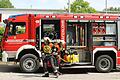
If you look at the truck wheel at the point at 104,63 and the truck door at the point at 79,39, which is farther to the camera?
the truck door at the point at 79,39

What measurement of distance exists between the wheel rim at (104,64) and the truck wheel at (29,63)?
9.90ft

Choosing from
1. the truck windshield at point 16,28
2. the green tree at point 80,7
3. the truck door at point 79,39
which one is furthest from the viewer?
Result: the green tree at point 80,7

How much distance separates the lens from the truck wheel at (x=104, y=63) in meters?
16.8

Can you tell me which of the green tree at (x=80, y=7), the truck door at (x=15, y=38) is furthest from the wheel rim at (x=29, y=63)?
the green tree at (x=80, y=7)

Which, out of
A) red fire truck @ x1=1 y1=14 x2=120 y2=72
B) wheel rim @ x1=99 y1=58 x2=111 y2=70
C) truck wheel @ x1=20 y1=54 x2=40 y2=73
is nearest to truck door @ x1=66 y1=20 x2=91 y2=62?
red fire truck @ x1=1 y1=14 x2=120 y2=72

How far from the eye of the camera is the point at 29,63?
16672mm

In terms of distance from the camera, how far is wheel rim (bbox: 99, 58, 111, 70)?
1683 centimetres

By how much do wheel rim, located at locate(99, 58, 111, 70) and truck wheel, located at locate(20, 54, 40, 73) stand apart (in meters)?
3.02

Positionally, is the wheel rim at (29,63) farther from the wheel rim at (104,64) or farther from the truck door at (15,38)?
the wheel rim at (104,64)

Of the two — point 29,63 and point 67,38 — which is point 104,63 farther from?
point 29,63

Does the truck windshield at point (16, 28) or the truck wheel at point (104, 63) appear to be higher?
the truck windshield at point (16, 28)

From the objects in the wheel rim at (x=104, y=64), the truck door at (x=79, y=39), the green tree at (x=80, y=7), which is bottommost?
the wheel rim at (x=104, y=64)

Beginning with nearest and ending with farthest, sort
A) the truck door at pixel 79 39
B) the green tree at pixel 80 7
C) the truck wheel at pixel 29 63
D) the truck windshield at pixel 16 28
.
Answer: the truck wheel at pixel 29 63 < the truck windshield at pixel 16 28 < the truck door at pixel 79 39 < the green tree at pixel 80 7

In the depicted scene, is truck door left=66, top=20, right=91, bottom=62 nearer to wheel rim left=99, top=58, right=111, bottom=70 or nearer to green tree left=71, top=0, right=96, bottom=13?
wheel rim left=99, top=58, right=111, bottom=70
